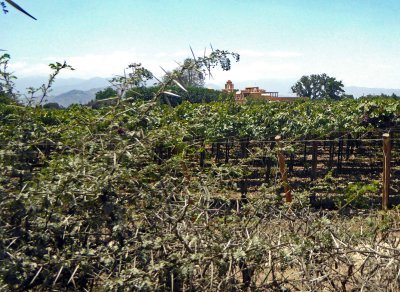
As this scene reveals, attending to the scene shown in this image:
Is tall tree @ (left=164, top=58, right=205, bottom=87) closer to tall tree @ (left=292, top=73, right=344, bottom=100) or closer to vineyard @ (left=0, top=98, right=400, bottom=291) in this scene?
vineyard @ (left=0, top=98, right=400, bottom=291)

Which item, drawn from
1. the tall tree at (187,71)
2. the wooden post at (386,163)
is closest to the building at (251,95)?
the wooden post at (386,163)

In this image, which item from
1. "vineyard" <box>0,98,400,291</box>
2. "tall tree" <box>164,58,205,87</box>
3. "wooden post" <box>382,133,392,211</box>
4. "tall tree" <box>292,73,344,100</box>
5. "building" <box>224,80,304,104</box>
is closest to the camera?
"vineyard" <box>0,98,400,291</box>

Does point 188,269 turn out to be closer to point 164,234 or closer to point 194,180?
point 164,234

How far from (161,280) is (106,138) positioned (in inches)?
32.1

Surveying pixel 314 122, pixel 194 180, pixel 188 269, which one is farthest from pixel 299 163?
pixel 188 269

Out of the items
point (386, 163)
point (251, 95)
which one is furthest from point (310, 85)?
point (386, 163)

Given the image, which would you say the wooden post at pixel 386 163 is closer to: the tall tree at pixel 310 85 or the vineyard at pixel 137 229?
the vineyard at pixel 137 229

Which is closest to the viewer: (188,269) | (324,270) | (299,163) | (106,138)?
(188,269)

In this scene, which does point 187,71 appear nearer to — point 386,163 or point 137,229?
point 137,229

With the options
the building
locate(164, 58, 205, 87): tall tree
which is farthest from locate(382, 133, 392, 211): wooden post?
the building

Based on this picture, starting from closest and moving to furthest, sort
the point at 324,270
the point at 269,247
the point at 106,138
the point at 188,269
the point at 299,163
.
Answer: the point at 188,269
the point at 269,247
the point at 324,270
the point at 106,138
the point at 299,163

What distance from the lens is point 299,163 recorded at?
42.7 ft

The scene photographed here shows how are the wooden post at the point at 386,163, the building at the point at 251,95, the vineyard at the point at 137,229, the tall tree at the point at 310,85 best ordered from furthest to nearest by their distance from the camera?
the tall tree at the point at 310,85, the building at the point at 251,95, the wooden post at the point at 386,163, the vineyard at the point at 137,229

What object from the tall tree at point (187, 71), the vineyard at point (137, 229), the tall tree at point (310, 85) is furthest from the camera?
the tall tree at point (310, 85)
